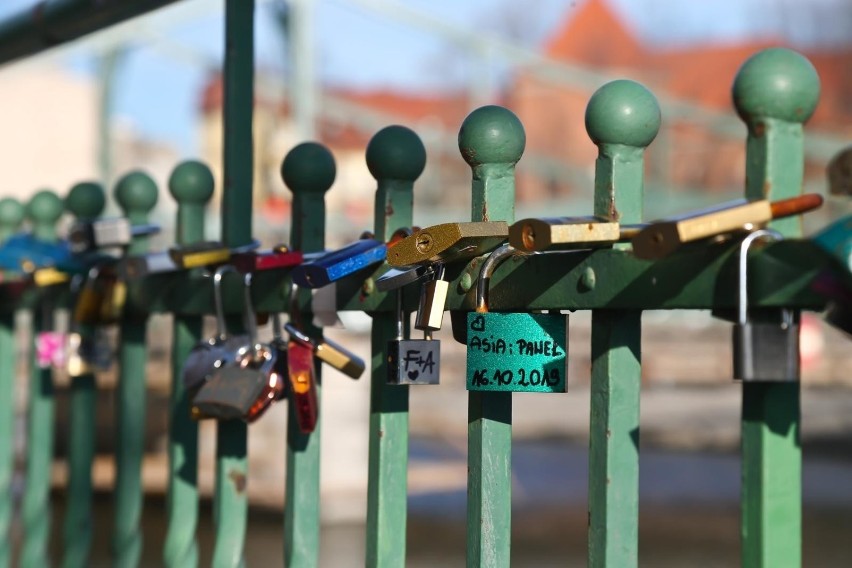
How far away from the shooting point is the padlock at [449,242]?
34.0 inches

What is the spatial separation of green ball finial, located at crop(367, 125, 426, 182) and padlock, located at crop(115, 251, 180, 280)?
0.36m

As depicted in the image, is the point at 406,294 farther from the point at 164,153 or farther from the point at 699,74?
Result: the point at 699,74

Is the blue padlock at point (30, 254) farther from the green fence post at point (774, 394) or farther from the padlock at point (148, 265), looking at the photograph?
the green fence post at point (774, 394)

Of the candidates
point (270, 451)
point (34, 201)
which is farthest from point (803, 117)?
point (270, 451)

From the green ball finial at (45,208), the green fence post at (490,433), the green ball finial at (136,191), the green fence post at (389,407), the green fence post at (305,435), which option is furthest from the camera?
the green ball finial at (45,208)

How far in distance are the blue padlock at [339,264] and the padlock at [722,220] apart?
1.14 ft

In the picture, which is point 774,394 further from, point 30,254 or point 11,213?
point 11,213

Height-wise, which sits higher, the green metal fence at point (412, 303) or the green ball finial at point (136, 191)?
the green ball finial at point (136, 191)

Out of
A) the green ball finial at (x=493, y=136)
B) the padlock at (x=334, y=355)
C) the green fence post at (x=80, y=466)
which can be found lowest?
the green fence post at (x=80, y=466)

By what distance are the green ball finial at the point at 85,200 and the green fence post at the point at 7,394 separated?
10.6 inches

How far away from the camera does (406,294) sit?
3.28ft

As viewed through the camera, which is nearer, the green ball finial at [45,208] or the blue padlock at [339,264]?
the blue padlock at [339,264]

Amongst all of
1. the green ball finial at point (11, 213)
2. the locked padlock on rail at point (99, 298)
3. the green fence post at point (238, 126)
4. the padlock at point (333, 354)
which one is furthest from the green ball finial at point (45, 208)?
the padlock at point (333, 354)

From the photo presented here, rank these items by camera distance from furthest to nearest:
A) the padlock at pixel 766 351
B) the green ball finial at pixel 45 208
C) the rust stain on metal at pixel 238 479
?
the green ball finial at pixel 45 208, the rust stain on metal at pixel 238 479, the padlock at pixel 766 351
